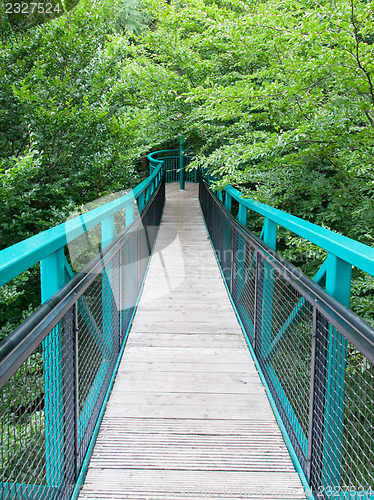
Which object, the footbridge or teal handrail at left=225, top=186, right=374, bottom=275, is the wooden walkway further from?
teal handrail at left=225, top=186, right=374, bottom=275

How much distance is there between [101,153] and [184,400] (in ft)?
16.8

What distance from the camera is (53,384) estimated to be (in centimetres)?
155

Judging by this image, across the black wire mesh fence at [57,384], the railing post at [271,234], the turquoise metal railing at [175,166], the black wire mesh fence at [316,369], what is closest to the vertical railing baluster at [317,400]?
the black wire mesh fence at [316,369]

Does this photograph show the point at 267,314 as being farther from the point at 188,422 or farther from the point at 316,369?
the point at 316,369

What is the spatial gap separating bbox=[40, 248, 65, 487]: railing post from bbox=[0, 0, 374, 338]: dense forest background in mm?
2244

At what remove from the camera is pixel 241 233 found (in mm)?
3350

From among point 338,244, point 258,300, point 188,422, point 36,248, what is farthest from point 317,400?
point 36,248

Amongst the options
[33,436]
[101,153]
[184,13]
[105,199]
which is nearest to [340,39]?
[33,436]

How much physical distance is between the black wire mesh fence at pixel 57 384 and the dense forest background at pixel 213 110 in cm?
203

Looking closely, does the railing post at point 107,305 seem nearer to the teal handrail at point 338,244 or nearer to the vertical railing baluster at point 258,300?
the vertical railing baluster at point 258,300

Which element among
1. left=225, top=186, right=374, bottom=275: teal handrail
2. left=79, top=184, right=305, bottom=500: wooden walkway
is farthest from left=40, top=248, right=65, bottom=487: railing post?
left=225, top=186, right=374, bottom=275: teal handrail

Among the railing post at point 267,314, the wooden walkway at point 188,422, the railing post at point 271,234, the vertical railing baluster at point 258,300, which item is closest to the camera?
the wooden walkway at point 188,422

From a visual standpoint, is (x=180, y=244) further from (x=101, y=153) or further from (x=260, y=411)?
(x=260, y=411)

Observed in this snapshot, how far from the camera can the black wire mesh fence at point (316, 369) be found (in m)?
1.35
